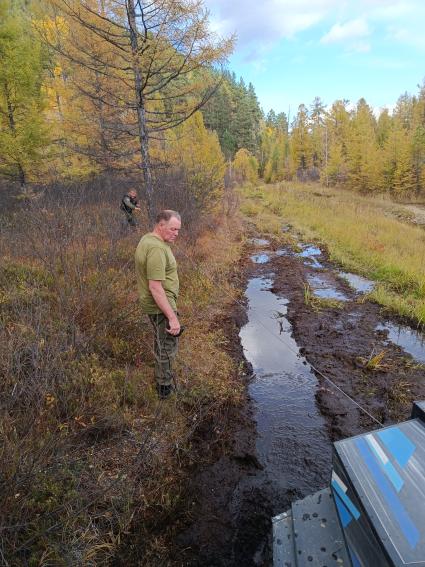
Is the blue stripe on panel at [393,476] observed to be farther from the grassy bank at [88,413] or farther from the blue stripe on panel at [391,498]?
the grassy bank at [88,413]

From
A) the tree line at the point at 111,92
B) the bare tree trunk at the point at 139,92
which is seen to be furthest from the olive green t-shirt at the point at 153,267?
the bare tree trunk at the point at 139,92

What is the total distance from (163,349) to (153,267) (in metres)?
1.06

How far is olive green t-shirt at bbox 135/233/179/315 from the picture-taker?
11.1 ft

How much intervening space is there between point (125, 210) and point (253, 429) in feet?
23.6

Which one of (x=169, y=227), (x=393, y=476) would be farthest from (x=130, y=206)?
(x=393, y=476)

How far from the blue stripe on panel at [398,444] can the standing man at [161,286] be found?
223 cm

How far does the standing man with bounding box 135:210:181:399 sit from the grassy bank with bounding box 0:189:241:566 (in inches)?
14.1

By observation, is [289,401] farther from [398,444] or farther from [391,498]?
[391,498]

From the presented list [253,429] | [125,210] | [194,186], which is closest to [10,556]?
[253,429]

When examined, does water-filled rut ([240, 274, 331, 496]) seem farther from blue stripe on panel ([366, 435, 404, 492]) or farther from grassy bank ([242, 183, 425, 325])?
grassy bank ([242, 183, 425, 325])

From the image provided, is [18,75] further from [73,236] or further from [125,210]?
[73,236]

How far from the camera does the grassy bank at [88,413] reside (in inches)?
89.2

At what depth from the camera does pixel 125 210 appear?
9.37m

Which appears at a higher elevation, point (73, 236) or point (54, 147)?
point (54, 147)
